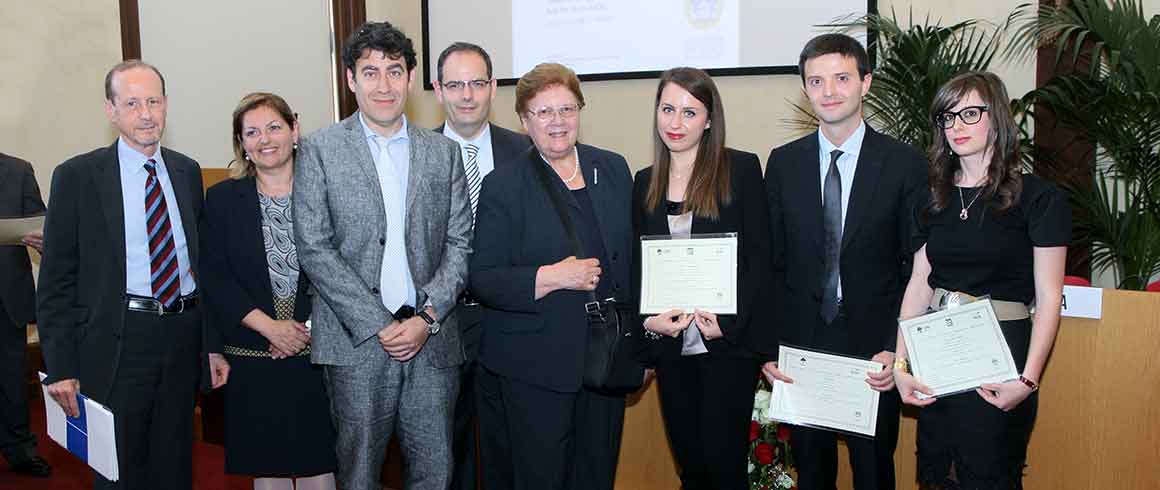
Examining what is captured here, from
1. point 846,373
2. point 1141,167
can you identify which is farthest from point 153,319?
point 1141,167

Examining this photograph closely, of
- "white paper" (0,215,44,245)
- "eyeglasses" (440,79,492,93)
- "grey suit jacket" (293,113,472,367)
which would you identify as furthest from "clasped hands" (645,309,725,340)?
"white paper" (0,215,44,245)

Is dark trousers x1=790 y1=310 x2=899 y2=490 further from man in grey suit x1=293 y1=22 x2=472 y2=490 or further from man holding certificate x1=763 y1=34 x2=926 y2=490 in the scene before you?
man in grey suit x1=293 y1=22 x2=472 y2=490

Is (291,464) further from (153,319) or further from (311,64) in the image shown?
(311,64)

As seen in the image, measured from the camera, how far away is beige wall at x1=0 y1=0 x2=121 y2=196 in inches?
192

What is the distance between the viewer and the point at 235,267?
A: 293 cm

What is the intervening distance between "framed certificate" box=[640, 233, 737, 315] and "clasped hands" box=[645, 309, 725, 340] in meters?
0.02

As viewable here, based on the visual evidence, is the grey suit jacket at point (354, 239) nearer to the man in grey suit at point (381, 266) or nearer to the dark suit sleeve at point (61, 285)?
the man in grey suit at point (381, 266)

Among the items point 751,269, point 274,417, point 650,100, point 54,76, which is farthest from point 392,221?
point 54,76

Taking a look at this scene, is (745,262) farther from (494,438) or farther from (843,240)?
(494,438)

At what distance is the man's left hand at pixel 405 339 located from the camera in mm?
2473

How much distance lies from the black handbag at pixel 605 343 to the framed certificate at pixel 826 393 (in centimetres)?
43

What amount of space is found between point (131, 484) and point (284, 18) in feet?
13.3

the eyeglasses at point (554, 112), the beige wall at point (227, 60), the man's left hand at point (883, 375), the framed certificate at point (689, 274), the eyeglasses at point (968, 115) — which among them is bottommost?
the man's left hand at point (883, 375)

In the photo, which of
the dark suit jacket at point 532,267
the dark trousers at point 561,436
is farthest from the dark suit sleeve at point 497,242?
the dark trousers at point 561,436
